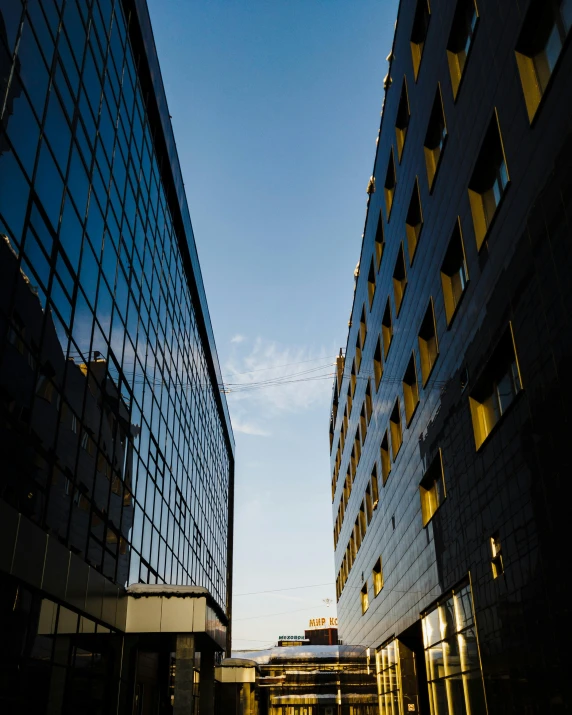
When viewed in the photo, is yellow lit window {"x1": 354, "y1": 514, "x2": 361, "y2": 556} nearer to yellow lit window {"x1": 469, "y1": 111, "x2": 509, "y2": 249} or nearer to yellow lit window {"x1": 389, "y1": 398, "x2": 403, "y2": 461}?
yellow lit window {"x1": 389, "y1": 398, "x2": 403, "y2": 461}

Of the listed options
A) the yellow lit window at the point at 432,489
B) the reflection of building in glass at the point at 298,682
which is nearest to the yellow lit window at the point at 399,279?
the yellow lit window at the point at 432,489

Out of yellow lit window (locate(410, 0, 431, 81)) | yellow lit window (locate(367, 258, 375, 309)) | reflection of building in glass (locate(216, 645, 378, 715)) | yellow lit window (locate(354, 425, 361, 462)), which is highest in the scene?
yellow lit window (locate(410, 0, 431, 81))

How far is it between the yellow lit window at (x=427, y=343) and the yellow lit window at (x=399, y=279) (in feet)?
14.7

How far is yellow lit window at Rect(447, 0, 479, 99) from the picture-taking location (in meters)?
18.6

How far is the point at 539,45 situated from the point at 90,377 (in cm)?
1471

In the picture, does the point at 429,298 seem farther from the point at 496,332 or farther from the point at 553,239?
the point at 553,239

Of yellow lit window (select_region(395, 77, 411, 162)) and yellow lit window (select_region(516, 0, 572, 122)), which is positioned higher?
yellow lit window (select_region(395, 77, 411, 162))

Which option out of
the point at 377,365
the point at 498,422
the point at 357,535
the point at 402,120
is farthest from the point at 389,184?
the point at 357,535

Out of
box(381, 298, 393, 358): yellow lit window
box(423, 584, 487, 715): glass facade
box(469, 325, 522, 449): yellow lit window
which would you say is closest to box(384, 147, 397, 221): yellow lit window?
box(381, 298, 393, 358): yellow lit window

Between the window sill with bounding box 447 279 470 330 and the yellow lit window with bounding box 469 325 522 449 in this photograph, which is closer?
the yellow lit window with bounding box 469 325 522 449

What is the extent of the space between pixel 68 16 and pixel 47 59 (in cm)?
265

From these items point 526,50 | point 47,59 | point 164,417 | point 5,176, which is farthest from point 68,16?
point 164,417

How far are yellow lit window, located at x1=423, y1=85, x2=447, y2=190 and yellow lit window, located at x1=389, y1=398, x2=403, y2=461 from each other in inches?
431

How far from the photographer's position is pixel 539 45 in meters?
14.2
